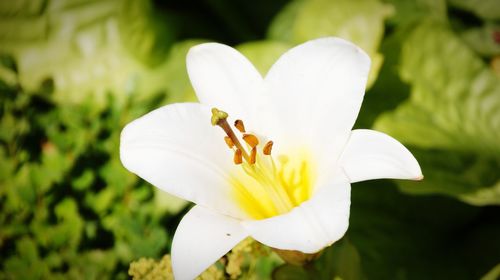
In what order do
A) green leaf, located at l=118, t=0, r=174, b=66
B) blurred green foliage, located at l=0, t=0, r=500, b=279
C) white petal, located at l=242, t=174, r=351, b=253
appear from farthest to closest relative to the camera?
1. green leaf, located at l=118, t=0, r=174, b=66
2. blurred green foliage, located at l=0, t=0, r=500, b=279
3. white petal, located at l=242, t=174, r=351, b=253

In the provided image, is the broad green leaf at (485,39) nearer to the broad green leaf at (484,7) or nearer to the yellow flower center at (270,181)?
the broad green leaf at (484,7)

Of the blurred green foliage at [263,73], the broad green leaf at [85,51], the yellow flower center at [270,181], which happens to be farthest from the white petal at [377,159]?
the broad green leaf at [85,51]

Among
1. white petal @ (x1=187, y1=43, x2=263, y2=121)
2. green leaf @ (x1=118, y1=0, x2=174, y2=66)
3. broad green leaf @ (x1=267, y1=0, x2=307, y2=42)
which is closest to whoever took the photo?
white petal @ (x1=187, y1=43, x2=263, y2=121)

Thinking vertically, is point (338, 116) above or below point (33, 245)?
above

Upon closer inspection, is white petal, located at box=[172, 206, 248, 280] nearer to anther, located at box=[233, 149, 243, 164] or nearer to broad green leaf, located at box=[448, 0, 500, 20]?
anther, located at box=[233, 149, 243, 164]

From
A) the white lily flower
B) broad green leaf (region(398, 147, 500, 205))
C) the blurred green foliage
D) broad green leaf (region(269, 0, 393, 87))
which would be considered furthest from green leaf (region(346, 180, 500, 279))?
the white lily flower

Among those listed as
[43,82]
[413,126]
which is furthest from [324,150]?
[43,82]

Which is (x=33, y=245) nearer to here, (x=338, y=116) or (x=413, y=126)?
(x=338, y=116)

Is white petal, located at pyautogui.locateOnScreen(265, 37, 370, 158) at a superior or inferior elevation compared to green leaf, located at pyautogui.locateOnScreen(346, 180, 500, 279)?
superior
